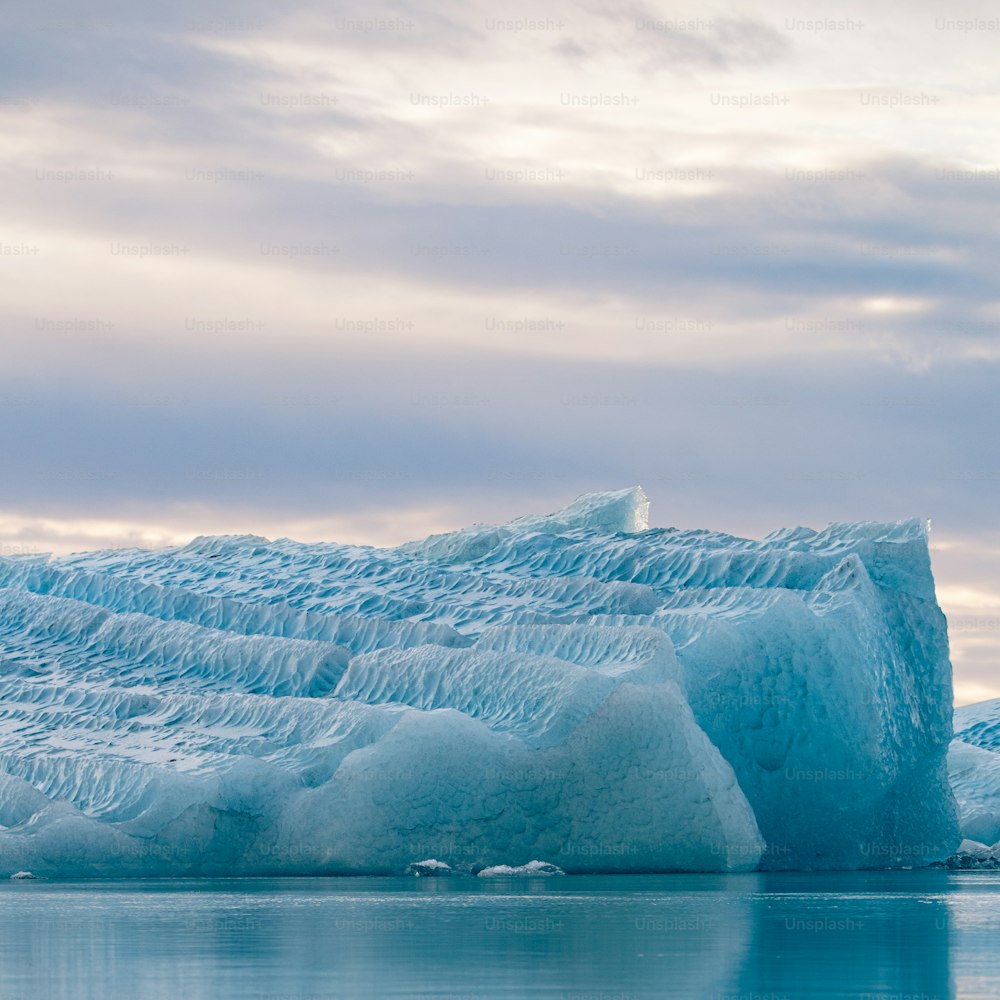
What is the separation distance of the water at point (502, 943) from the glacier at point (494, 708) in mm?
4194

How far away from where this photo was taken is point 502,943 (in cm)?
1514

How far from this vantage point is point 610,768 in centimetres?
2905

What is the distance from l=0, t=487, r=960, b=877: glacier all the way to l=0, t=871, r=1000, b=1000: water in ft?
13.8

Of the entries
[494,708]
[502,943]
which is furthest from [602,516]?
[502,943]

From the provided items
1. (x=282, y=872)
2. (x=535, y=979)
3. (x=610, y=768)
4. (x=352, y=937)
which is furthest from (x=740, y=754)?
(x=535, y=979)

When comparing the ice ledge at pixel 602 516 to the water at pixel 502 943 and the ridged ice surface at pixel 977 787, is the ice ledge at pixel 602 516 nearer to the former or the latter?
the ridged ice surface at pixel 977 787

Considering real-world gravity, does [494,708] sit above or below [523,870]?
above

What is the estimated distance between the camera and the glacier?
2911cm

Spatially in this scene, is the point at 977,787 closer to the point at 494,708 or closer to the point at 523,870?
the point at 494,708

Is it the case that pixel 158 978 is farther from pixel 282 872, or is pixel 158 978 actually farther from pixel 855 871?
pixel 855 871

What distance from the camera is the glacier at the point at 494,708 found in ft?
95.5

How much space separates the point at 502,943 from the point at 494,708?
51.6 feet

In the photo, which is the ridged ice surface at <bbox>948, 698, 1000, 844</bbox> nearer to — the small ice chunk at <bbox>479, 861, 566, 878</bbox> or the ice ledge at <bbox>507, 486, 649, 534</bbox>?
the ice ledge at <bbox>507, 486, 649, 534</bbox>

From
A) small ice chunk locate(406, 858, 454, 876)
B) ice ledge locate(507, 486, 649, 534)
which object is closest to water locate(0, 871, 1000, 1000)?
small ice chunk locate(406, 858, 454, 876)
